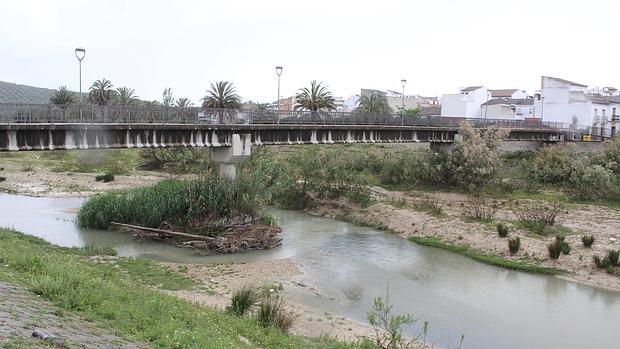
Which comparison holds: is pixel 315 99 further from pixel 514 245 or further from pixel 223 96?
pixel 514 245

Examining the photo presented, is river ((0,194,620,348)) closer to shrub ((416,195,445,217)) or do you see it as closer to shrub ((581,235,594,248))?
shrub ((581,235,594,248))

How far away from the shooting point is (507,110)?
101062 mm

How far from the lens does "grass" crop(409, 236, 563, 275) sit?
2791 cm

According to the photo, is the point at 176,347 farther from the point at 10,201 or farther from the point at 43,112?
the point at 10,201

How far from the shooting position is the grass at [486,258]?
27908 mm

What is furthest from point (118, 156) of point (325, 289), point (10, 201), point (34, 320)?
point (34, 320)

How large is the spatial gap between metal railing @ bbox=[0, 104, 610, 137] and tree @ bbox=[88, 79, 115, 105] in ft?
145

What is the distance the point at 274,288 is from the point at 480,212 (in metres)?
19.8

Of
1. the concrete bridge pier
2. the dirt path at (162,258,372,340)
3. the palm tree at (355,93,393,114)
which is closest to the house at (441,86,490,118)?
the palm tree at (355,93,393,114)

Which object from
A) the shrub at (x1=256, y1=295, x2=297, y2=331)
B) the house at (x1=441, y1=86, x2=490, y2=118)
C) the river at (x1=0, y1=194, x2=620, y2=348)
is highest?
the house at (x1=441, y1=86, x2=490, y2=118)

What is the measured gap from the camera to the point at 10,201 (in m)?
47.7

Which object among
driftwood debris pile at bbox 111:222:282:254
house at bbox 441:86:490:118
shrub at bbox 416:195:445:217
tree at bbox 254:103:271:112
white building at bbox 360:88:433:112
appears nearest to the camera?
driftwood debris pile at bbox 111:222:282:254

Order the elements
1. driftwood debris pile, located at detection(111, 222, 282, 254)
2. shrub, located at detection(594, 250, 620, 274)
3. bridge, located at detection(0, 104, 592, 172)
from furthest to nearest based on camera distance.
→ driftwood debris pile, located at detection(111, 222, 282, 254) < bridge, located at detection(0, 104, 592, 172) < shrub, located at detection(594, 250, 620, 274)

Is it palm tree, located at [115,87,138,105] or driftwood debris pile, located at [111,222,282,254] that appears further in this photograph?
palm tree, located at [115,87,138,105]
